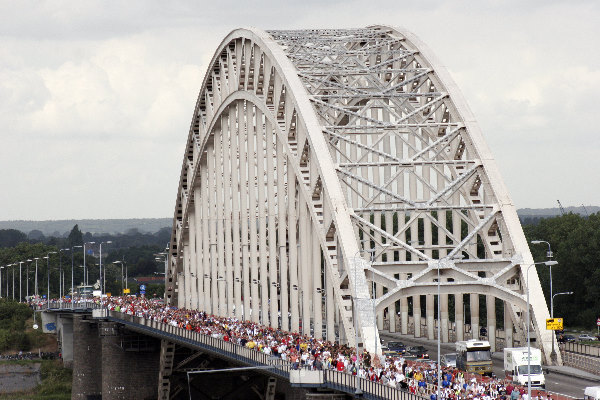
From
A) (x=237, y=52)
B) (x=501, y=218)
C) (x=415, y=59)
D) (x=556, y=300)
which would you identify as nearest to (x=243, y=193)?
(x=237, y=52)

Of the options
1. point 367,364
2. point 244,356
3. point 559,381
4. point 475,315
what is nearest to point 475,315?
point 475,315

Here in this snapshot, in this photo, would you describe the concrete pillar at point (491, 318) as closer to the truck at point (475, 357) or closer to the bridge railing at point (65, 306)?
the truck at point (475, 357)

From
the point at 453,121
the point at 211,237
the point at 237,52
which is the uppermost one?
the point at 237,52

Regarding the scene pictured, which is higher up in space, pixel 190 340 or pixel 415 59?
pixel 415 59

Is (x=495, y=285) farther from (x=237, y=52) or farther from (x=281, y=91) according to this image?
(x=237, y=52)

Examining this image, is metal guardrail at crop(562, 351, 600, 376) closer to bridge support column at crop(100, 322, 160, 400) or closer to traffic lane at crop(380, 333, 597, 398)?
traffic lane at crop(380, 333, 597, 398)

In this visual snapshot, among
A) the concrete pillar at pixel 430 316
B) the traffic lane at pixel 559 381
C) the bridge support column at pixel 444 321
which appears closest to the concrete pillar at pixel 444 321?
the bridge support column at pixel 444 321
